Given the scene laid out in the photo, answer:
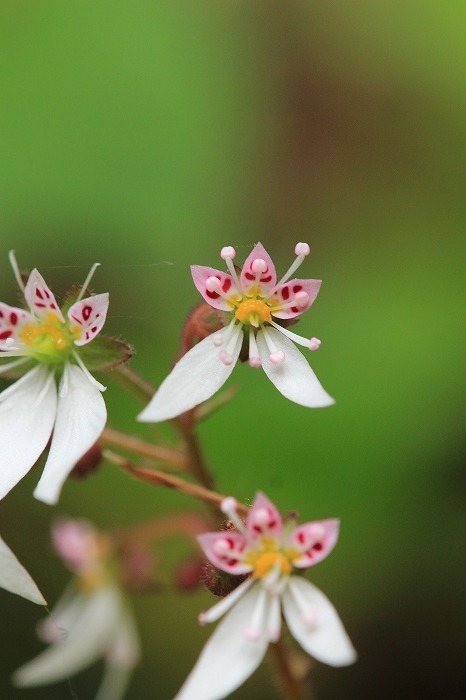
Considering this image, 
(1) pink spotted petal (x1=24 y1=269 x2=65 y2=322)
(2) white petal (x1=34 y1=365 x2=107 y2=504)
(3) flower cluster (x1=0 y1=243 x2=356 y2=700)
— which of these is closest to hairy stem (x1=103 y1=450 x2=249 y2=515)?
(3) flower cluster (x1=0 y1=243 x2=356 y2=700)

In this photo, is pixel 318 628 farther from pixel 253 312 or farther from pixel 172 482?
pixel 253 312

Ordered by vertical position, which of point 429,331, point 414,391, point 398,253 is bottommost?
point 414,391

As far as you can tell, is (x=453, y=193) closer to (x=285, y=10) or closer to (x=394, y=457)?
(x=394, y=457)

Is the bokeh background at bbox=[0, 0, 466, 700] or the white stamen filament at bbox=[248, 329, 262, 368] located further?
the bokeh background at bbox=[0, 0, 466, 700]

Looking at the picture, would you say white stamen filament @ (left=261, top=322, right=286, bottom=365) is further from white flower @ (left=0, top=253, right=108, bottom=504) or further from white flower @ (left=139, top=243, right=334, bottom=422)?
white flower @ (left=0, top=253, right=108, bottom=504)

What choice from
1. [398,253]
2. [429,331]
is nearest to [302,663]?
[429,331]

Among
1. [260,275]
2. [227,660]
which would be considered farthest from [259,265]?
[227,660]

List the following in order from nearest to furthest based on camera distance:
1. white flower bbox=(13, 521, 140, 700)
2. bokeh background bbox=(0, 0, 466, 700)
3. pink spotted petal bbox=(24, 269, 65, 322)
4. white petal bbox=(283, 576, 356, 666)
Result: 1. white petal bbox=(283, 576, 356, 666)
2. pink spotted petal bbox=(24, 269, 65, 322)
3. white flower bbox=(13, 521, 140, 700)
4. bokeh background bbox=(0, 0, 466, 700)

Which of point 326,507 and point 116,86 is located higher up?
point 116,86
